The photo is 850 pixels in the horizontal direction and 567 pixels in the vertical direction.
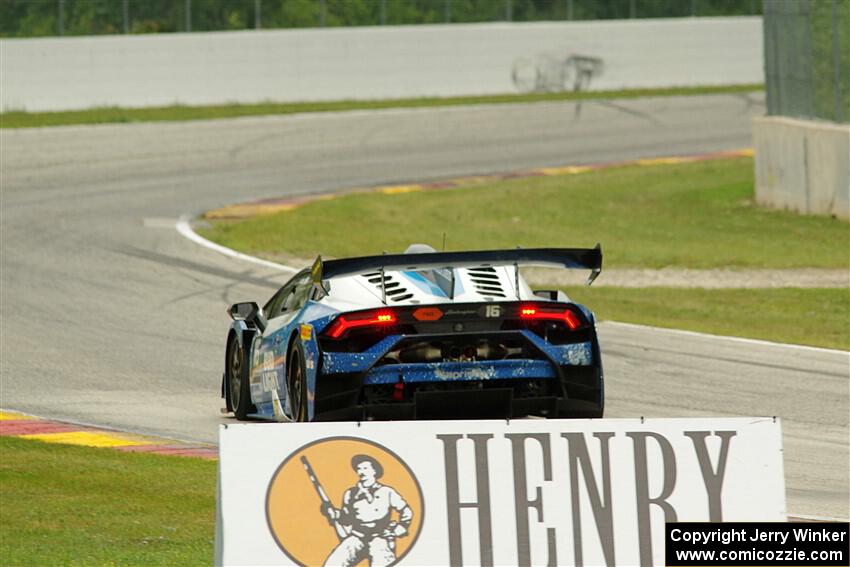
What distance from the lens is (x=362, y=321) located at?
972 cm

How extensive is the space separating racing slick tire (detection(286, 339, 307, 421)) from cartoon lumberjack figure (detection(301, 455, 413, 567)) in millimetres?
4227

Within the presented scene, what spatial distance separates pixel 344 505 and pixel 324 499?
8 centimetres

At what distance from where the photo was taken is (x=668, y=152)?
3111cm

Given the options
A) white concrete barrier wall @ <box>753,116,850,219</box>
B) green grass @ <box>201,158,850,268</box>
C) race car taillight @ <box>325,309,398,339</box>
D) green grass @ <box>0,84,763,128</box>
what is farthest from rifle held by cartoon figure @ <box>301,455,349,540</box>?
green grass @ <box>0,84,763,128</box>

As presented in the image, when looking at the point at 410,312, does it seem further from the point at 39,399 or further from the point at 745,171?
the point at 745,171

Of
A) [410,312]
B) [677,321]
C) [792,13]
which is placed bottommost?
[677,321]

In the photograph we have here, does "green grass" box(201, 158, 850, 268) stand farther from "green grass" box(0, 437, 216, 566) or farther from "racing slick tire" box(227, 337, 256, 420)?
"green grass" box(0, 437, 216, 566)

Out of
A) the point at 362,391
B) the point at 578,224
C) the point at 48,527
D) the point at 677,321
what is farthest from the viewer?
the point at 578,224

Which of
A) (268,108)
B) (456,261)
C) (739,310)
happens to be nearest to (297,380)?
(456,261)

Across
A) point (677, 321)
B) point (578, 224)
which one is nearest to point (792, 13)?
point (578, 224)

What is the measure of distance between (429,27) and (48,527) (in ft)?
98.1

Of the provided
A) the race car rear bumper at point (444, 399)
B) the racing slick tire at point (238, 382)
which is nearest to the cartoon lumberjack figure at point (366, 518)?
the race car rear bumper at point (444, 399)

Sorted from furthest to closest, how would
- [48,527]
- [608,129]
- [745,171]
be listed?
[608,129]
[745,171]
[48,527]

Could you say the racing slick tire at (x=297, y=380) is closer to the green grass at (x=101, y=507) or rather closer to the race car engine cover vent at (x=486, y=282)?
the green grass at (x=101, y=507)
